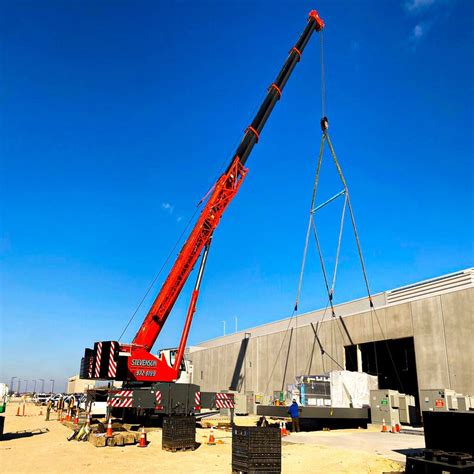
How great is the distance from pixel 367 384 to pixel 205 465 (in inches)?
620

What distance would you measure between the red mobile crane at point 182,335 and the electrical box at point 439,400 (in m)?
10.9

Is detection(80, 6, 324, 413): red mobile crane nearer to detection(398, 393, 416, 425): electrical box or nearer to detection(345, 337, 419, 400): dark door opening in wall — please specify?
detection(398, 393, 416, 425): electrical box

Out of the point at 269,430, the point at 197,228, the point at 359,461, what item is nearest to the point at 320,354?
the point at 197,228

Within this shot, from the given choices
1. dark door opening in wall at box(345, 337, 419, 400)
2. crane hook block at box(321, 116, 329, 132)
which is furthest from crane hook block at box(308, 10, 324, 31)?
dark door opening in wall at box(345, 337, 419, 400)

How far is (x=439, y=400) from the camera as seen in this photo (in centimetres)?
2105

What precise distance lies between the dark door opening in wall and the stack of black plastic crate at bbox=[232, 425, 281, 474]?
23.4 m

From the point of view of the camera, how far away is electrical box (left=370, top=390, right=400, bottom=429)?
74.3 feet

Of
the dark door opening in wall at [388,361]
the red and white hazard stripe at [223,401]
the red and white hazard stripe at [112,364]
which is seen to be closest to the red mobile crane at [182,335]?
the red and white hazard stripe at [112,364]

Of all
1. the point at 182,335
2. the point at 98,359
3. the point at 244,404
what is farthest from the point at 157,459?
the point at 244,404

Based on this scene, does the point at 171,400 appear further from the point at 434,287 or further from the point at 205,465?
the point at 434,287

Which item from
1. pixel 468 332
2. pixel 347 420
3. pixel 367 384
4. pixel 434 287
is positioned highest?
pixel 434 287

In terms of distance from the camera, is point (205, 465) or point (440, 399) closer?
point (205, 465)

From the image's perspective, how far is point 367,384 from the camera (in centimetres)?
2492

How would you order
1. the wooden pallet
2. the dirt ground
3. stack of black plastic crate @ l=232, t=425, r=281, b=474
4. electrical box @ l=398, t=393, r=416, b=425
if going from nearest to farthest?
stack of black plastic crate @ l=232, t=425, r=281, b=474 → the dirt ground → the wooden pallet → electrical box @ l=398, t=393, r=416, b=425
